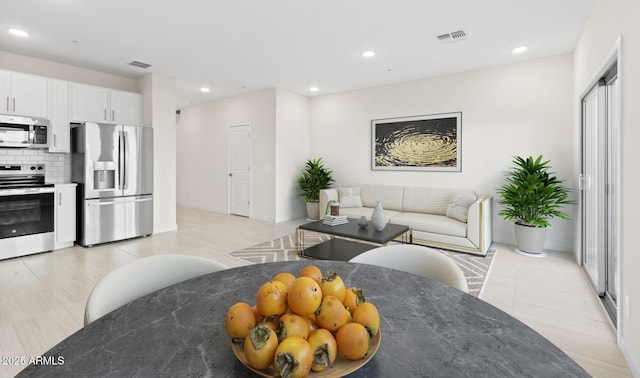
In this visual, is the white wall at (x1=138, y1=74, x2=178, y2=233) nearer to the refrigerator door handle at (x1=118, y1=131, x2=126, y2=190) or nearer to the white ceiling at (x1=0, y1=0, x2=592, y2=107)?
the white ceiling at (x1=0, y1=0, x2=592, y2=107)

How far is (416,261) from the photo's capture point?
1455 mm

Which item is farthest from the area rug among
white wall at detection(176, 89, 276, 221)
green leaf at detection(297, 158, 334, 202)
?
white wall at detection(176, 89, 276, 221)

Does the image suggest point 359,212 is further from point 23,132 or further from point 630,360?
point 23,132

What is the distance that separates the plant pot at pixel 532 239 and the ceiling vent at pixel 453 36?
255cm

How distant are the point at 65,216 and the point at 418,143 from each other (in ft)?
18.0

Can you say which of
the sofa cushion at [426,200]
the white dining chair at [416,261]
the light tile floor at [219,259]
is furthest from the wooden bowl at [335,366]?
the sofa cushion at [426,200]

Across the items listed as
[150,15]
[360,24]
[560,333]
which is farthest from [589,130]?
[150,15]

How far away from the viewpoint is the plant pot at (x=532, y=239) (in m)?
4.08

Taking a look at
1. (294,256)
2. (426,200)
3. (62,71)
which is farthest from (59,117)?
(426,200)

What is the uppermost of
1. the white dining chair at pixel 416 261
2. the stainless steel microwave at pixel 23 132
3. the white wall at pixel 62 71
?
the white wall at pixel 62 71

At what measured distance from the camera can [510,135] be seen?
4.69 metres

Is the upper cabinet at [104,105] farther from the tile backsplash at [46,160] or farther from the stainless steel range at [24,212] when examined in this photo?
the stainless steel range at [24,212]

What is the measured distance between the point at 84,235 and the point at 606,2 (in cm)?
627

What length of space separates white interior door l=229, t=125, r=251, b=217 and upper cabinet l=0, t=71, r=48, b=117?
3317 mm
